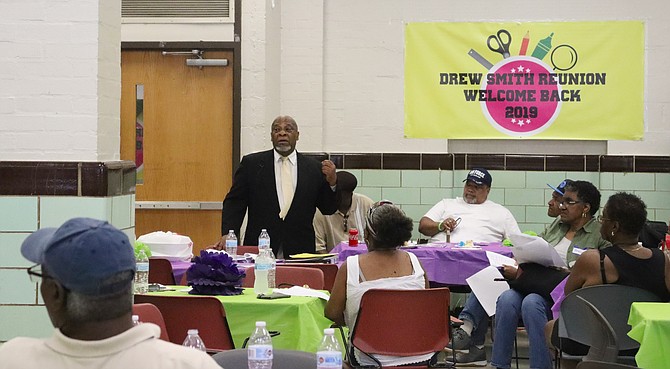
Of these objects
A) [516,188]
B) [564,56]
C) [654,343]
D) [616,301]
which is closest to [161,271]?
[616,301]

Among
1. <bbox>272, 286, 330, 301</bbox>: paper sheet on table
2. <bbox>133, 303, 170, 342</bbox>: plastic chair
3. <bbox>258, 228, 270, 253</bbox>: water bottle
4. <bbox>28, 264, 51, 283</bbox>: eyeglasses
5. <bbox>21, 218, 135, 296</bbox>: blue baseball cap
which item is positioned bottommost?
<bbox>272, 286, 330, 301</bbox>: paper sheet on table

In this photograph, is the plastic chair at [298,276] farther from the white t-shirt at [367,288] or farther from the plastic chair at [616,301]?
the plastic chair at [616,301]

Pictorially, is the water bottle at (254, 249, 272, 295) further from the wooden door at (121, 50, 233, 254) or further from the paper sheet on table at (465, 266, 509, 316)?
the wooden door at (121, 50, 233, 254)

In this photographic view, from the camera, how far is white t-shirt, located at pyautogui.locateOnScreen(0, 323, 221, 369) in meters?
2.32

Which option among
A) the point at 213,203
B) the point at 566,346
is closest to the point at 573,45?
the point at 213,203

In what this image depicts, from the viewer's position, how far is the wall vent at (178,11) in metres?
10.0

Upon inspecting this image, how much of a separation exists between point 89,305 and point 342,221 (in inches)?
277

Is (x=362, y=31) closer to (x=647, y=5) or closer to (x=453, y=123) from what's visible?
(x=453, y=123)

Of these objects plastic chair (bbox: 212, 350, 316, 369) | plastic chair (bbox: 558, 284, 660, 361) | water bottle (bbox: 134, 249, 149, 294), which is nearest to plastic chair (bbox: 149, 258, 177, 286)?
water bottle (bbox: 134, 249, 149, 294)

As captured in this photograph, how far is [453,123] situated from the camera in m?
10.8

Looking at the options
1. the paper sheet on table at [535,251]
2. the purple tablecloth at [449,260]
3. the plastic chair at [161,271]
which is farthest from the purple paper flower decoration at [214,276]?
the purple tablecloth at [449,260]

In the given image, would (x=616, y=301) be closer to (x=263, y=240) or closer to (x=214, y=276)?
(x=214, y=276)

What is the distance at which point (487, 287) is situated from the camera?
8102 mm

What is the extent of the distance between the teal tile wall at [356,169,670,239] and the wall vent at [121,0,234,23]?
2.21 meters
